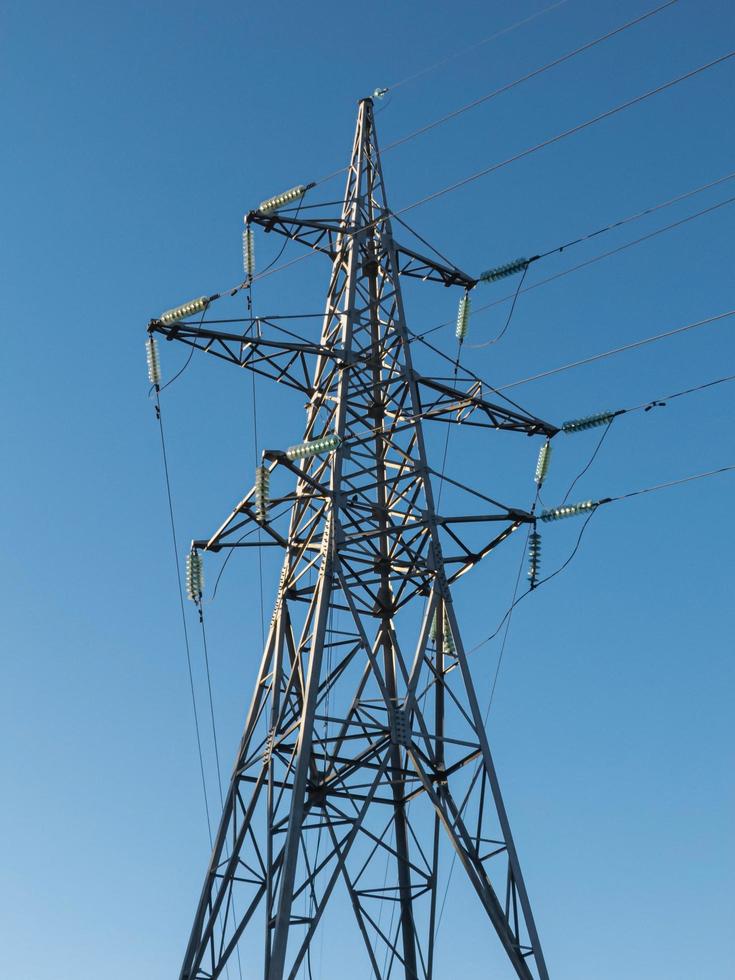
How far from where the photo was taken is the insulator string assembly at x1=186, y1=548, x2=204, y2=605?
28.9 meters

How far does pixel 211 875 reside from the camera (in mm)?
25828

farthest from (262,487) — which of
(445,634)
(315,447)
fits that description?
(445,634)

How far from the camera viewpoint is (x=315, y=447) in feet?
87.6

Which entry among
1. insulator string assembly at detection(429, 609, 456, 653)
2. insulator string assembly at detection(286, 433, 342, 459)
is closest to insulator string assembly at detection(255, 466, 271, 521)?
insulator string assembly at detection(286, 433, 342, 459)

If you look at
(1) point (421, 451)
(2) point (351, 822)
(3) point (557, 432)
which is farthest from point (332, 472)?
(2) point (351, 822)

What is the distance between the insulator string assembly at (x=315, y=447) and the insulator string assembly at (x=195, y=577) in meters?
3.52

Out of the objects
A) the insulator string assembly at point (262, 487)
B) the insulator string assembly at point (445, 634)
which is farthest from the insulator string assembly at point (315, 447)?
the insulator string assembly at point (445, 634)

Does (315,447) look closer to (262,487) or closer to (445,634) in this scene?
(262,487)

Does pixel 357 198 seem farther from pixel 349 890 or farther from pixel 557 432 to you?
pixel 349 890

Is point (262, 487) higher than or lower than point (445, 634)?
higher

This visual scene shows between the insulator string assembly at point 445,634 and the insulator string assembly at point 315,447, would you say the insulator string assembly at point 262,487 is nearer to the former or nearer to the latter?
the insulator string assembly at point 315,447

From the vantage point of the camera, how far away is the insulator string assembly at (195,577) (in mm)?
28938

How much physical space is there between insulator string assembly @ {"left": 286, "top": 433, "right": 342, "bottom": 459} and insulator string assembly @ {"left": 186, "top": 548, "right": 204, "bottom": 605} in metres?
3.52

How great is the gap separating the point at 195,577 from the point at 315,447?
4122 mm
